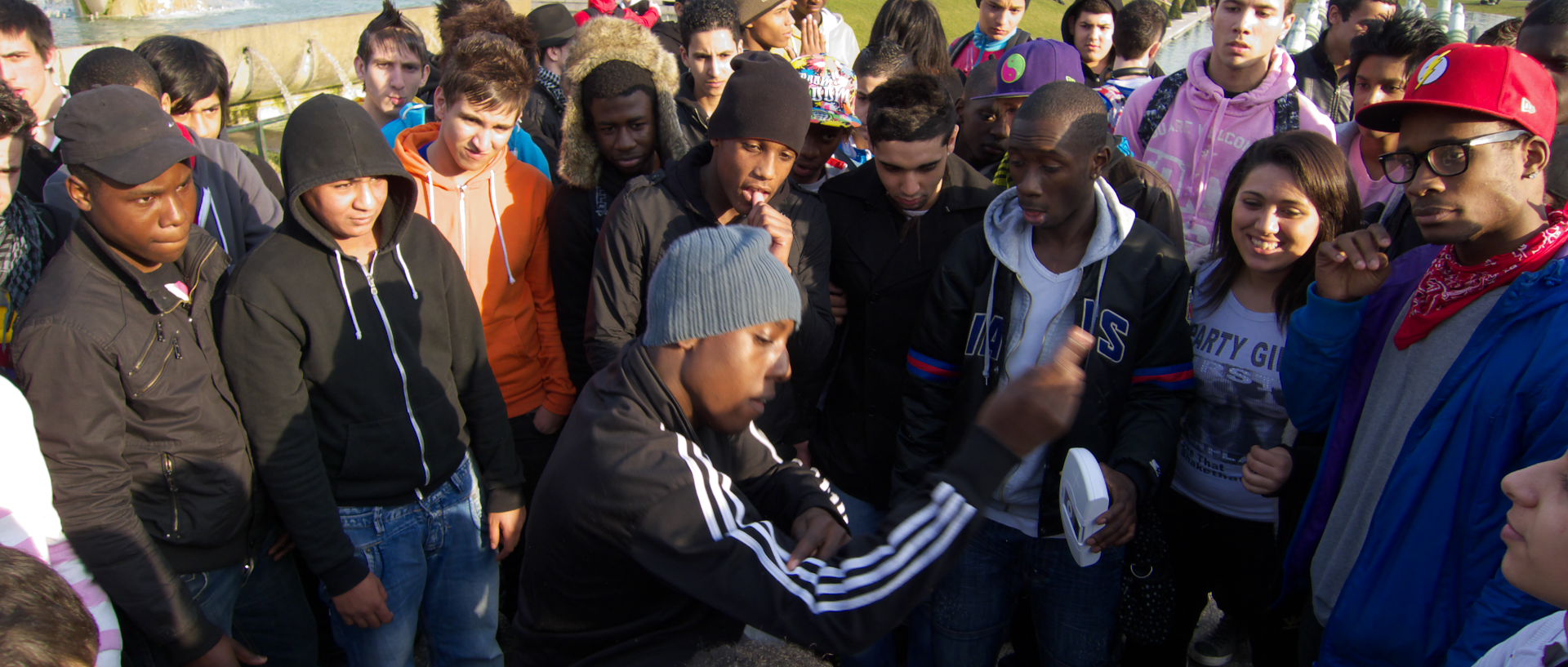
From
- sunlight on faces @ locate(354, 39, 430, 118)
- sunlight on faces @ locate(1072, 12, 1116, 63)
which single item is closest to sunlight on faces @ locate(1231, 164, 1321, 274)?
sunlight on faces @ locate(1072, 12, 1116, 63)

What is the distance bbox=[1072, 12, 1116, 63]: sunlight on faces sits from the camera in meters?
6.89

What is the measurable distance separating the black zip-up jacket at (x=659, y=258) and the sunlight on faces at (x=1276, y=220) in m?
1.44

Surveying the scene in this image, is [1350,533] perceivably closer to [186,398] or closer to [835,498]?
[835,498]

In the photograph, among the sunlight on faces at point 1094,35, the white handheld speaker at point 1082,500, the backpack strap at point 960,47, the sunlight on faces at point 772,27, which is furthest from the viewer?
the backpack strap at point 960,47

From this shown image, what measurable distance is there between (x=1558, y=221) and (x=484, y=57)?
3415mm

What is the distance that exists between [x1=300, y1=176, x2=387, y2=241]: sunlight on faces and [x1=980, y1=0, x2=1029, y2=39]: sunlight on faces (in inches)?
187

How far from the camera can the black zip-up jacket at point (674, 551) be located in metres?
1.92

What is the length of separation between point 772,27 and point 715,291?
4376 millimetres

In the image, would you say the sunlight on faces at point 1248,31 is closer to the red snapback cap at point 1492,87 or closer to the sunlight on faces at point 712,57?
the red snapback cap at point 1492,87

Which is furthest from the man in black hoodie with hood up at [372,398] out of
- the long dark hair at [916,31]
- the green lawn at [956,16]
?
the green lawn at [956,16]

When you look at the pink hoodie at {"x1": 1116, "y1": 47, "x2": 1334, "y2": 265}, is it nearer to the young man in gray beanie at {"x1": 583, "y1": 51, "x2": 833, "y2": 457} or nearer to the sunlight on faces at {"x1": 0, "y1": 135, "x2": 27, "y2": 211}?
the young man in gray beanie at {"x1": 583, "y1": 51, "x2": 833, "y2": 457}

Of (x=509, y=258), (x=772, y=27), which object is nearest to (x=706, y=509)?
(x=509, y=258)

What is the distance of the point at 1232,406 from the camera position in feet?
10.3

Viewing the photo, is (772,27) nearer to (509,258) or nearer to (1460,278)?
(509,258)
